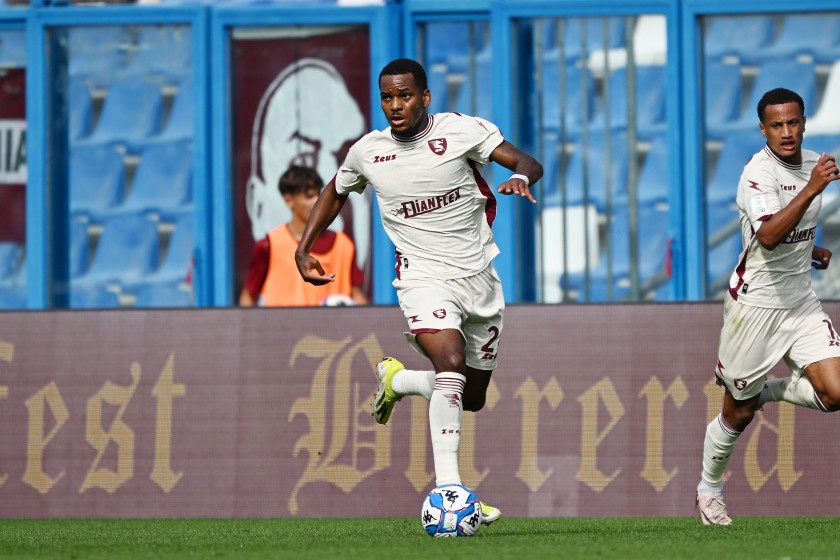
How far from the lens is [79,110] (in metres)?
14.9

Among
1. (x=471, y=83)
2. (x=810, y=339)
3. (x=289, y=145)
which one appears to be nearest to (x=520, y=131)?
(x=471, y=83)

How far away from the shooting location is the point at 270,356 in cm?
1081

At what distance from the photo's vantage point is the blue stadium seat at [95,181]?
48.8ft

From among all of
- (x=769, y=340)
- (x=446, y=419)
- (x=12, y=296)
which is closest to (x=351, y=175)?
(x=446, y=419)

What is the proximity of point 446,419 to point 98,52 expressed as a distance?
Result: 25.9ft

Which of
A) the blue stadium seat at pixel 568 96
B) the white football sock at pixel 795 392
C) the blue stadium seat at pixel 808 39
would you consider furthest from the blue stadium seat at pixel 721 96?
the white football sock at pixel 795 392

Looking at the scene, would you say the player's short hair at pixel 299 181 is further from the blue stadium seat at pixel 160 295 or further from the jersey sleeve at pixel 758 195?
the jersey sleeve at pixel 758 195

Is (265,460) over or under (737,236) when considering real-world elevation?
under

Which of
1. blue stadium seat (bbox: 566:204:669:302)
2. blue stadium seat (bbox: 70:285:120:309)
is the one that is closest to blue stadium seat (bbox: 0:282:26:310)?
blue stadium seat (bbox: 70:285:120:309)

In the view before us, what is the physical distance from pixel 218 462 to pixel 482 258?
9.84 ft

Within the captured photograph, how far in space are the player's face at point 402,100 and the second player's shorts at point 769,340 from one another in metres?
1.91

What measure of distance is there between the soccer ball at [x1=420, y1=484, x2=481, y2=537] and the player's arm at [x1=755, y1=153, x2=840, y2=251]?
6.09 feet

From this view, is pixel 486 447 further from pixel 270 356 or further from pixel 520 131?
pixel 520 131

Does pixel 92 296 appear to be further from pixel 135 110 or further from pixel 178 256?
pixel 135 110
